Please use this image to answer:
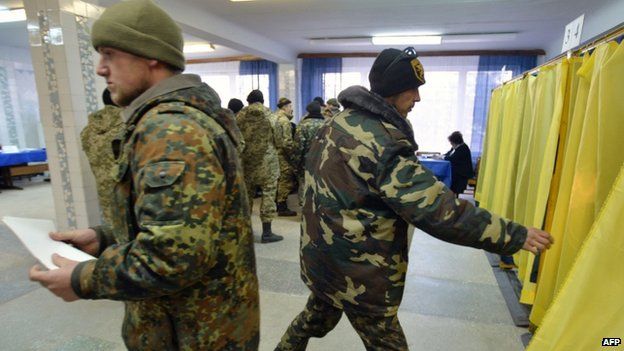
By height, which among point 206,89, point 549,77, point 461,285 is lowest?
point 461,285

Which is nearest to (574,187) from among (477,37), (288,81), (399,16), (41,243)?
(41,243)

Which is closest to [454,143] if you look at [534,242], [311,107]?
[311,107]

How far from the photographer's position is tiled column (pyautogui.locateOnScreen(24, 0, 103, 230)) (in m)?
2.86

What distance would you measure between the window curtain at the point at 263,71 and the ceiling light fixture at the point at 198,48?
38.0 inches

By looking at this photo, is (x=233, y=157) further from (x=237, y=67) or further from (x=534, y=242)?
(x=237, y=67)

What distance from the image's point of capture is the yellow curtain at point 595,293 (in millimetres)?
1161

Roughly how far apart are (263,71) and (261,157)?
16.9ft

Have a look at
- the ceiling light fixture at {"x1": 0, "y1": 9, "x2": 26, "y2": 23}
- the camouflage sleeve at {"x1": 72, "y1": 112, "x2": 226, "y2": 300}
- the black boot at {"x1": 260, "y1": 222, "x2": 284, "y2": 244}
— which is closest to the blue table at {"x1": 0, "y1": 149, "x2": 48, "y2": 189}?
the ceiling light fixture at {"x1": 0, "y1": 9, "x2": 26, "y2": 23}

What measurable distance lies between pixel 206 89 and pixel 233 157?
0.20 metres

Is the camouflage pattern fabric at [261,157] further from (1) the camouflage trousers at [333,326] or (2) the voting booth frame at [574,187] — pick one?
(2) the voting booth frame at [574,187]

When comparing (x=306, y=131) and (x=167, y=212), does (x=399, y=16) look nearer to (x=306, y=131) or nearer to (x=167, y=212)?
(x=306, y=131)

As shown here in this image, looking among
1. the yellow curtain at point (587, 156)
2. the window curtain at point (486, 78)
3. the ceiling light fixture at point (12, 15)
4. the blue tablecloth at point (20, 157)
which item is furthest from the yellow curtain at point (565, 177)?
the blue tablecloth at point (20, 157)

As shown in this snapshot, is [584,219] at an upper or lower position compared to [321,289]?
upper

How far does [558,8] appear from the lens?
4277mm
